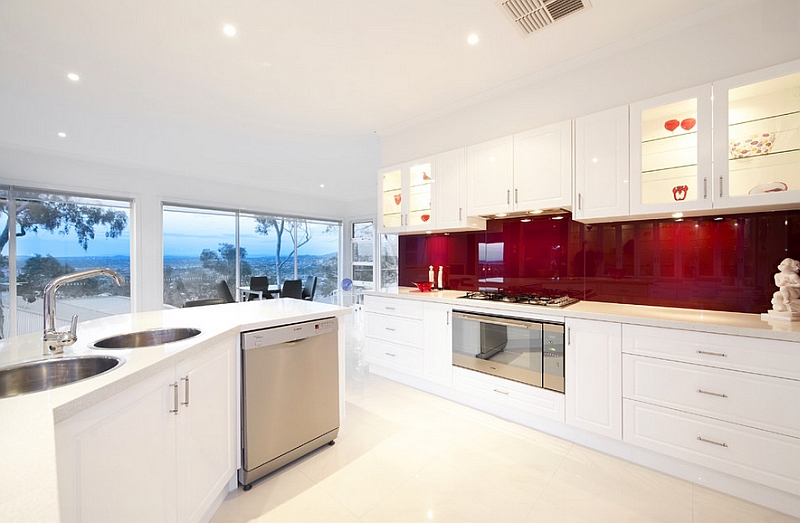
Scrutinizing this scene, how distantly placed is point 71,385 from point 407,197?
2978 mm

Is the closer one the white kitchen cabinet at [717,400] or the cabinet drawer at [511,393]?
the white kitchen cabinet at [717,400]

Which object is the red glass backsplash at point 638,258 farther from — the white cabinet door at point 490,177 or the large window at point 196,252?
the large window at point 196,252

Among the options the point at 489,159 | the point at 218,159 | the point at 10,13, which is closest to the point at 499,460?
the point at 489,159

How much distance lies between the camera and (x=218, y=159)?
4.77 meters

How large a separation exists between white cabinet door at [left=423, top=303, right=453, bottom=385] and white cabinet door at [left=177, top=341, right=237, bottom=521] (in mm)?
1688

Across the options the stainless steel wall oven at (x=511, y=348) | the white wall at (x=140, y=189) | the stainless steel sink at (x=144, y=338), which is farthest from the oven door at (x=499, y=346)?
the white wall at (x=140, y=189)

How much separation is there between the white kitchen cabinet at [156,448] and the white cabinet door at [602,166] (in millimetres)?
2493

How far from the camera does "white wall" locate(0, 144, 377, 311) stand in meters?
4.11

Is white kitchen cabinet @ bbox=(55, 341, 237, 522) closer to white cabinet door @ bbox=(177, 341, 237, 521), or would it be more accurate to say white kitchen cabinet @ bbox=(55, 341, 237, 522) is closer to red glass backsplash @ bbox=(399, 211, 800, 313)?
white cabinet door @ bbox=(177, 341, 237, 521)

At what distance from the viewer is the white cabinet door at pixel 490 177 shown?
2.85 meters

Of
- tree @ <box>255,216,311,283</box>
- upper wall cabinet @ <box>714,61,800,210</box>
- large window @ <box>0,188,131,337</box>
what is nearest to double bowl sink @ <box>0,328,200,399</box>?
upper wall cabinet @ <box>714,61,800,210</box>

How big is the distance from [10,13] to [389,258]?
20.4 feet

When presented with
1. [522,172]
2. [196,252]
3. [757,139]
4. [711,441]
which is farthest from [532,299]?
[196,252]

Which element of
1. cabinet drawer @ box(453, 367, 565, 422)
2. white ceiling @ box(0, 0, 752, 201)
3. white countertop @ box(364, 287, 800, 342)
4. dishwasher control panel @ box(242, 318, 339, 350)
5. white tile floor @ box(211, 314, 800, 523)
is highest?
white ceiling @ box(0, 0, 752, 201)
